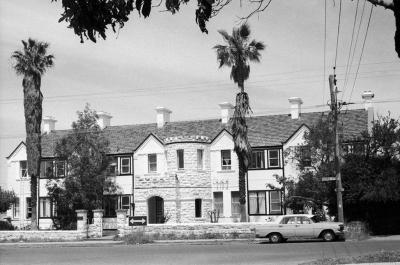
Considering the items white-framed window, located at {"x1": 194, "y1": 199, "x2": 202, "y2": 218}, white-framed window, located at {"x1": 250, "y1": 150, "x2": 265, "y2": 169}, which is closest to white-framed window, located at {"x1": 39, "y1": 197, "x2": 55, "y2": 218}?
white-framed window, located at {"x1": 194, "y1": 199, "x2": 202, "y2": 218}

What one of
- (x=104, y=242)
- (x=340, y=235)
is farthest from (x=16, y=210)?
(x=340, y=235)

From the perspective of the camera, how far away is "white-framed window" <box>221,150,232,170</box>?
47.4 m

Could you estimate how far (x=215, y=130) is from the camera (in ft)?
165

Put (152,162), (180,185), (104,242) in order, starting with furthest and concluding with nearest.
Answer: (152,162) < (180,185) < (104,242)

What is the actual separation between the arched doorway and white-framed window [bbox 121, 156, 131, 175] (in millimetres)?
3392

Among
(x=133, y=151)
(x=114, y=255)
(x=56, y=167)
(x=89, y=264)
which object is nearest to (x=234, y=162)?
(x=133, y=151)

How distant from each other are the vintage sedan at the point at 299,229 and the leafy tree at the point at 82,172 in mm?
16654

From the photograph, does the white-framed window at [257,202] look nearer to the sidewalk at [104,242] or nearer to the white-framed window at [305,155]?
the white-framed window at [305,155]

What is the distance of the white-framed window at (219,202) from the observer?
46750 mm

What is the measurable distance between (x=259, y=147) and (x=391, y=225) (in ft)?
48.9

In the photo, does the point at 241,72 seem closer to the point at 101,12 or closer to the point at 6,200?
the point at 6,200

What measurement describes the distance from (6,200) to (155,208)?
12.1 m

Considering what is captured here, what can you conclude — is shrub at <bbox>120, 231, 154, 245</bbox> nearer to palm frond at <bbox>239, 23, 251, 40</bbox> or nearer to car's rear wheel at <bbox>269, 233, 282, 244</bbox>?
car's rear wheel at <bbox>269, 233, 282, 244</bbox>

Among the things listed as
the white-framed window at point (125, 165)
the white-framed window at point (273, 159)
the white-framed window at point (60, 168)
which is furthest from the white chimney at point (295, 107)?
the white-framed window at point (60, 168)
